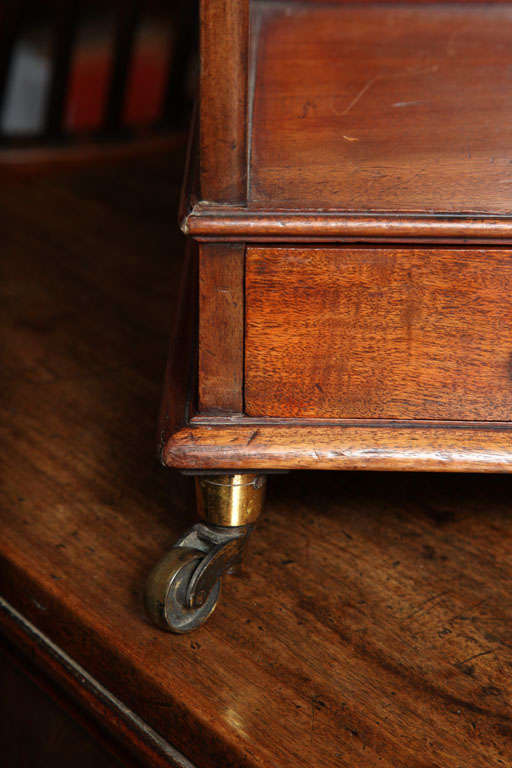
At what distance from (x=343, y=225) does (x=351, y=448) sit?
0.15 m

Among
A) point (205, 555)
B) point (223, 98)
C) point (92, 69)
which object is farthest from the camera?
point (92, 69)

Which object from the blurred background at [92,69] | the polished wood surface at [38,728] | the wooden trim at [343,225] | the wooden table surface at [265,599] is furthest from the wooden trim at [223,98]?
the blurred background at [92,69]

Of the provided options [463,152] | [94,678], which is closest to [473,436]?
[463,152]

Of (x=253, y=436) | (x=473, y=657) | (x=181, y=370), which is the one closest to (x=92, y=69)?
(x=181, y=370)

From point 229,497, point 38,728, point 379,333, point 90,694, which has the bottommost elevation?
point 38,728

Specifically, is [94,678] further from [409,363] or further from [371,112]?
[371,112]

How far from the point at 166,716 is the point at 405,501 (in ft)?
0.96

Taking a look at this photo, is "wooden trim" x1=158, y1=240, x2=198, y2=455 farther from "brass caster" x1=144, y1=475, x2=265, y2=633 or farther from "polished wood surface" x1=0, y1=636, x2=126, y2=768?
"polished wood surface" x1=0, y1=636, x2=126, y2=768

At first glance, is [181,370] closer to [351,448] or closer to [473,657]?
[351,448]

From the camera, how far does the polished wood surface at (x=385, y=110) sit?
0.57 m

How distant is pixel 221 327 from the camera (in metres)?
0.60

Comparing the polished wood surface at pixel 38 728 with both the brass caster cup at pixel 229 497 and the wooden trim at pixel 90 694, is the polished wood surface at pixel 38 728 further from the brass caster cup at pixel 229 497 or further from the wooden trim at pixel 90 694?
the brass caster cup at pixel 229 497

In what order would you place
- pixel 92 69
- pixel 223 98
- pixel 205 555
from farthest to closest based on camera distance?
pixel 92 69, pixel 205 555, pixel 223 98

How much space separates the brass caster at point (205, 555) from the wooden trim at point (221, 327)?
0.06 m
